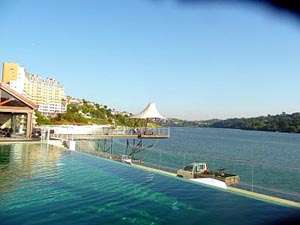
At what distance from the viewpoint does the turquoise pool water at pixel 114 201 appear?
5293 millimetres

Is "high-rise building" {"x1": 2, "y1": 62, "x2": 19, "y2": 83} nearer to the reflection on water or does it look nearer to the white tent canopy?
the white tent canopy

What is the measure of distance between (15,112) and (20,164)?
8.85 meters

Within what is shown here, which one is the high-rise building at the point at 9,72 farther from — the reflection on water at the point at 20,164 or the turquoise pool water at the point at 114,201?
the turquoise pool water at the point at 114,201

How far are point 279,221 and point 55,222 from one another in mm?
3673

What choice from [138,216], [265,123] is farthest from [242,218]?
[265,123]

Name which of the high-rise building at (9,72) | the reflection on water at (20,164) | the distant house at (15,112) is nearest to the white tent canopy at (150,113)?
the distant house at (15,112)

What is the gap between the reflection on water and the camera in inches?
A: 300

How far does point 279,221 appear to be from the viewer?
5.38m

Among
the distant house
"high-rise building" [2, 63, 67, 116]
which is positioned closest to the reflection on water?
the distant house

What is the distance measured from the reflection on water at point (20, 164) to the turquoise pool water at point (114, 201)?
0.07 ft

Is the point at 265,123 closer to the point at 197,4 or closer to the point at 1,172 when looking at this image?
the point at 1,172

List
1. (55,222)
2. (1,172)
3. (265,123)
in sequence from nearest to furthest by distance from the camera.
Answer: (55,222), (1,172), (265,123)

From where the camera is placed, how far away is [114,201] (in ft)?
20.9

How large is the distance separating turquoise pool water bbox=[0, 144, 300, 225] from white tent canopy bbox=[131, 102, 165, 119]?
11912 mm
